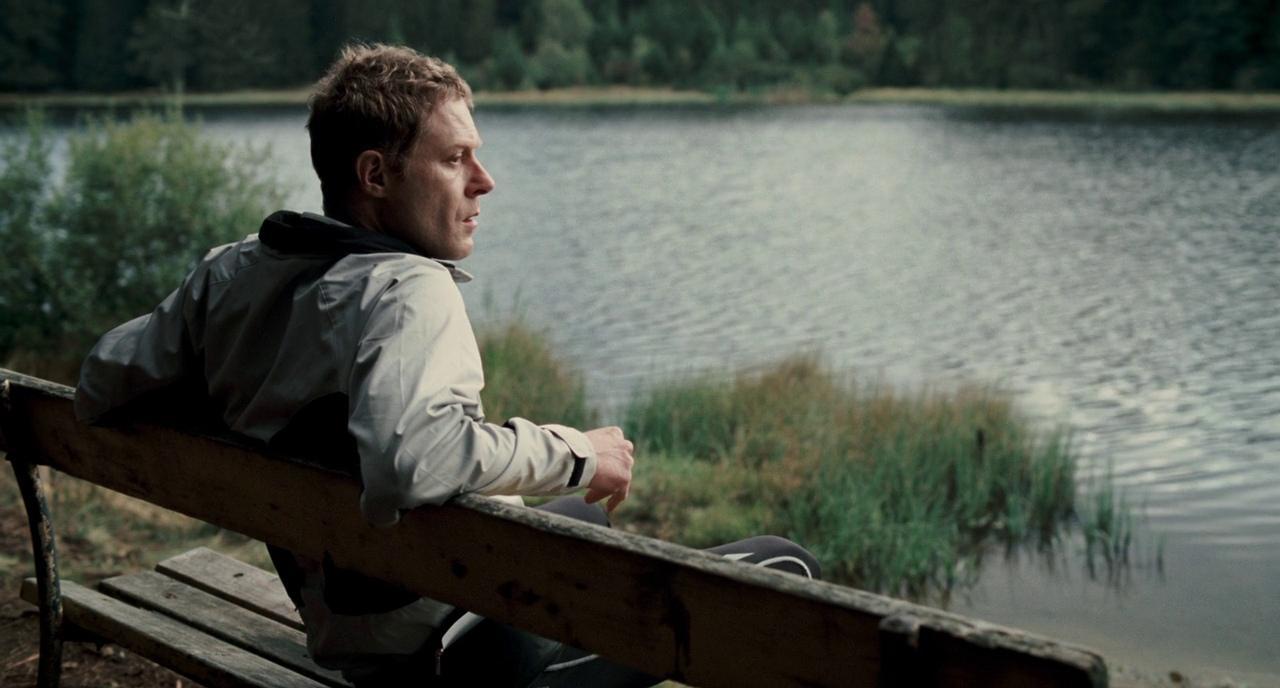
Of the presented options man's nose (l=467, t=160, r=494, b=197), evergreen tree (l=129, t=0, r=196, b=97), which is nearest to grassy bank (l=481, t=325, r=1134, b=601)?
man's nose (l=467, t=160, r=494, b=197)

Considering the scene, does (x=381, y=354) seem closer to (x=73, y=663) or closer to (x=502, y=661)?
(x=502, y=661)

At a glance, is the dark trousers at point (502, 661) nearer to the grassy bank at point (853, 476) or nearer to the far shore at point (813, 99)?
the grassy bank at point (853, 476)

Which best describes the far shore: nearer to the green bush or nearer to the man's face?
the green bush

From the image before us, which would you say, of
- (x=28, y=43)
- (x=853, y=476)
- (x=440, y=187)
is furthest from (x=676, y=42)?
(x=440, y=187)

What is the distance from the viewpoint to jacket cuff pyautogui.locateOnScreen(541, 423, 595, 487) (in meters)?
1.77

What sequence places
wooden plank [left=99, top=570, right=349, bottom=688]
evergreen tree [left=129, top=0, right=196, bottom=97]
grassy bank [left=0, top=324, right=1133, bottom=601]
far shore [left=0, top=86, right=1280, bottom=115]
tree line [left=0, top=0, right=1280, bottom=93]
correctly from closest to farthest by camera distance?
wooden plank [left=99, top=570, right=349, bottom=688], grassy bank [left=0, top=324, right=1133, bottom=601], evergreen tree [left=129, top=0, right=196, bottom=97], tree line [left=0, top=0, right=1280, bottom=93], far shore [left=0, top=86, right=1280, bottom=115]

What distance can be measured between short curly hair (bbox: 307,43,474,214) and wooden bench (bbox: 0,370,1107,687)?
444 millimetres

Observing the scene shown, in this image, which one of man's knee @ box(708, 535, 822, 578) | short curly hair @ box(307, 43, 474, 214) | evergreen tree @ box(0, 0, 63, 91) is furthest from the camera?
evergreen tree @ box(0, 0, 63, 91)

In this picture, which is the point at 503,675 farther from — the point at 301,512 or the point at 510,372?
the point at 510,372

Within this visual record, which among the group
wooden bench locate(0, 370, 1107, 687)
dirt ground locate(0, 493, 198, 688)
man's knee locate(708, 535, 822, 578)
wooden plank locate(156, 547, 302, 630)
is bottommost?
dirt ground locate(0, 493, 198, 688)

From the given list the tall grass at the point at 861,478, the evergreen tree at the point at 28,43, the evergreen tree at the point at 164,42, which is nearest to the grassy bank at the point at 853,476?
the tall grass at the point at 861,478

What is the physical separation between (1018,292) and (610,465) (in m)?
17.1

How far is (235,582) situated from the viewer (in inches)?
120

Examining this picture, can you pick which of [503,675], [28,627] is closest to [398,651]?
[503,675]
